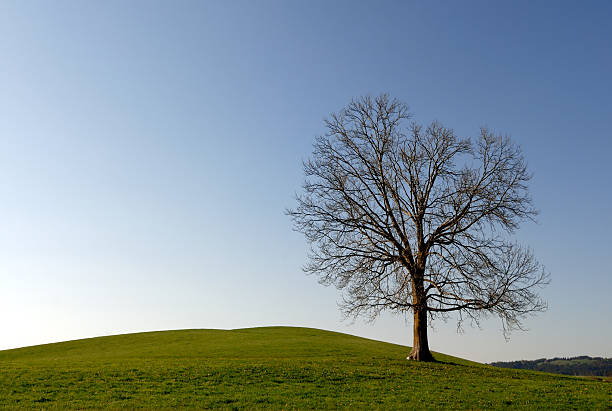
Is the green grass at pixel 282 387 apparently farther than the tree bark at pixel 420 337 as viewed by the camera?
No

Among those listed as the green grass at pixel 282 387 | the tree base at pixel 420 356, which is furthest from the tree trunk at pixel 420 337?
the green grass at pixel 282 387

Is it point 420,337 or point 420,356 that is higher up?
point 420,337

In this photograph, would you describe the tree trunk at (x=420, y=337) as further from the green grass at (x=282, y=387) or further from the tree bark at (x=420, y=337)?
the green grass at (x=282, y=387)

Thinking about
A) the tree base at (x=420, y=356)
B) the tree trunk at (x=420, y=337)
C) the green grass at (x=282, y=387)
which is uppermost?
the tree trunk at (x=420, y=337)

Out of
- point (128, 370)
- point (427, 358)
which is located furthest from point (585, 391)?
point (128, 370)

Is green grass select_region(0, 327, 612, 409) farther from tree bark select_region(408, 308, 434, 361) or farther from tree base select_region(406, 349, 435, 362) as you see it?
tree bark select_region(408, 308, 434, 361)

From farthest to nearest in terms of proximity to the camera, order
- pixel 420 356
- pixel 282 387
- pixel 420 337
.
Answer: pixel 420 337, pixel 420 356, pixel 282 387

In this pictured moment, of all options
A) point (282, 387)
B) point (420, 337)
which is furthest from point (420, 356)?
point (282, 387)

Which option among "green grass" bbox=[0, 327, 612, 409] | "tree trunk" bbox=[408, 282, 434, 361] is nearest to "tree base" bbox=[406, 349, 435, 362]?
"tree trunk" bbox=[408, 282, 434, 361]

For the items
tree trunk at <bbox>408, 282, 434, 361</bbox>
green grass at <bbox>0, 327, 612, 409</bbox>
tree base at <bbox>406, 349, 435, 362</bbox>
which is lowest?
green grass at <bbox>0, 327, 612, 409</bbox>

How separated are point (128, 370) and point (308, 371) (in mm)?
9358

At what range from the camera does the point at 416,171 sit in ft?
115

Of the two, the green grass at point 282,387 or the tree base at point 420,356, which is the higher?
the tree base at point 420,356

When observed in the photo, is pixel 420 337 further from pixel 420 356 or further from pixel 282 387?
pixel 282 387
